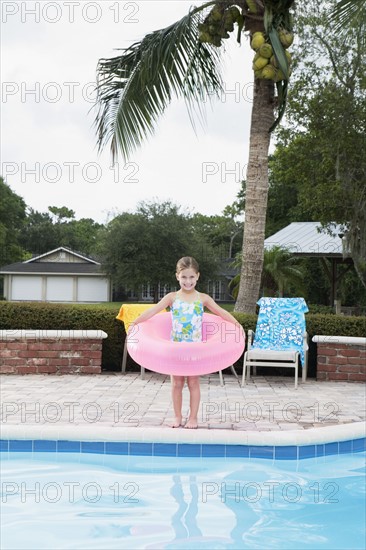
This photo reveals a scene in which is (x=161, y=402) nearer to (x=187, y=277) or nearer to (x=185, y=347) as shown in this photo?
(x=185, y=347)

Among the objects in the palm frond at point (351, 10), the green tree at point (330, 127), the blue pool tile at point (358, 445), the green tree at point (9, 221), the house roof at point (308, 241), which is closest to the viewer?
the blue pool tile at point (358, 445)

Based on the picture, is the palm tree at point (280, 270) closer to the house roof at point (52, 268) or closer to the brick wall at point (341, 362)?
the brick wall at point (341, 362)

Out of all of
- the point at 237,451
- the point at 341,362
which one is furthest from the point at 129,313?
the point at 237,451

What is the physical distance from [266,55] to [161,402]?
209 inches

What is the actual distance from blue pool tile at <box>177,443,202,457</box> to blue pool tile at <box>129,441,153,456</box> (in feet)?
0.77

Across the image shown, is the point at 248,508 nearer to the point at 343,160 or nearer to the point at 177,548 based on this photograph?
the point at 177,548

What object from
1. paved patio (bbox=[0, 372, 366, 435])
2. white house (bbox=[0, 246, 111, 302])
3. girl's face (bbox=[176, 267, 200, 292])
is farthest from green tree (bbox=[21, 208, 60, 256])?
girl's face (bbox=[176, 267, 200, 292])

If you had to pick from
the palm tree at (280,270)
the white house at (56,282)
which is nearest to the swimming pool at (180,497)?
the palm tree at (280,270)

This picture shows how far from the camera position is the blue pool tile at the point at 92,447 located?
18.6ft

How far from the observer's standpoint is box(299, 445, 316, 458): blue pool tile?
5652 mm

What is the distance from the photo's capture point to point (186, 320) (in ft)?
20.1

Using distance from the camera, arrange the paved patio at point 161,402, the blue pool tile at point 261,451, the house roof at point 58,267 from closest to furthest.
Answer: the blue pool tile at point 261,451 → the paved patio at point 161,402 → the house roof at point 58,267

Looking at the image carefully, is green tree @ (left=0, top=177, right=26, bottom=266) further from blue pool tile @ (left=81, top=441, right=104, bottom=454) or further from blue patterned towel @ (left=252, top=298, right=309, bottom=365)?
blue pool tile @ (left=81, top=441, right=104, bottom=454)

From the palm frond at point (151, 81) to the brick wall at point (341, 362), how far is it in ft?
13.3
